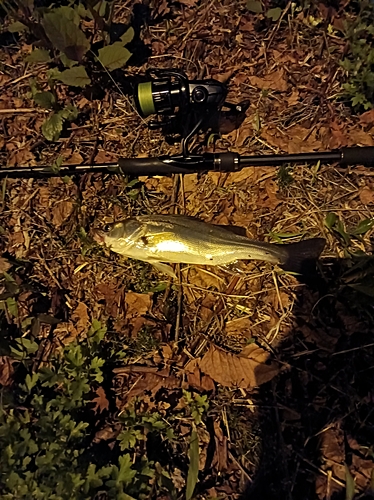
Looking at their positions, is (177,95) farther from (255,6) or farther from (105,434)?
(105,434)

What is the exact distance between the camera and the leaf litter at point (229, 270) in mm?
3049

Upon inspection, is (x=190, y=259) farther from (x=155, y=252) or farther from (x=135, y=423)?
(x=135, y=423)

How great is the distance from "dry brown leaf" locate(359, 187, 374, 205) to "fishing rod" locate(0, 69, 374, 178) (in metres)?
0.18

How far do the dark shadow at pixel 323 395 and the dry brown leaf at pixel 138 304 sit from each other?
35.0 inches

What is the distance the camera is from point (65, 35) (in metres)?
3.49

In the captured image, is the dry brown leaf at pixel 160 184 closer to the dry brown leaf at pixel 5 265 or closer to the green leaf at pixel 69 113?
the green leaf at pixel 69 113

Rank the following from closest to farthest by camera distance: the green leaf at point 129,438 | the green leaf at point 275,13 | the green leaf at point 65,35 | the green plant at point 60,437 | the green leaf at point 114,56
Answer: the green plant at point 60,437
the green leaf at point 129,438
the green leaf at point 65,35
the green leaf at point 114,56
the green leaf at point 275,13

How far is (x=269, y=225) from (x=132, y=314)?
111cm

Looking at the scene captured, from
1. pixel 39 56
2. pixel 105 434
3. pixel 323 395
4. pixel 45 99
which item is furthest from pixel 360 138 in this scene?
pixel 105 434

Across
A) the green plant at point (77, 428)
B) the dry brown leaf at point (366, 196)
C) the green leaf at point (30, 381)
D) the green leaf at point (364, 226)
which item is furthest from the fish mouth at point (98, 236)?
the dry brown leaf at point (366, 196)

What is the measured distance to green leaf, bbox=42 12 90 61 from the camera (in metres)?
3.41

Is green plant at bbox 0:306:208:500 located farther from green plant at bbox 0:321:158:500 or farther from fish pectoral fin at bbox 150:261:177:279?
fish pectoral fin at bbox 150:261:177:279

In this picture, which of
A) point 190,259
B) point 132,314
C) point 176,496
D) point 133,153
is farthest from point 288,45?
point 176,496

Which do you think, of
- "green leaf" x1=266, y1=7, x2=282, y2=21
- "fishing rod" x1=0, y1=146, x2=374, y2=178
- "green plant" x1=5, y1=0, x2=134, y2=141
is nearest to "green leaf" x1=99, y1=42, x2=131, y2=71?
"green plant" x1=5, y1=0, x2=134, y2=141
